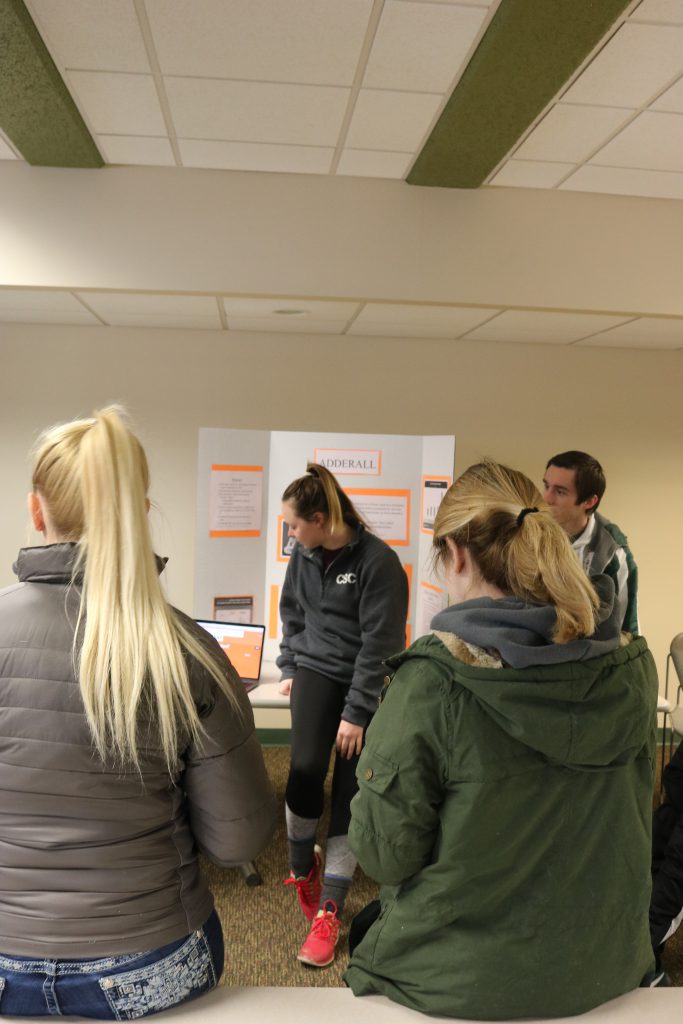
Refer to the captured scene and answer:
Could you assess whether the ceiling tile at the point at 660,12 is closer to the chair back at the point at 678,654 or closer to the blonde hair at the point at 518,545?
the blonde hair at the point at 518,545

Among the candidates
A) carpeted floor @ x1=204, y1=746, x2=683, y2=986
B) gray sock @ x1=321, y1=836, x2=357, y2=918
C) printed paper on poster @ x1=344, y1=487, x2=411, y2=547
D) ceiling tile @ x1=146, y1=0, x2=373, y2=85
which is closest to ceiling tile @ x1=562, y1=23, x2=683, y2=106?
ceiling tile @ x1=146, y1=0, x2=373, y2=85

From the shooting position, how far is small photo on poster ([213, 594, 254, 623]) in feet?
12.1

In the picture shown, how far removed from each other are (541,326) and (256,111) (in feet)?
7.17

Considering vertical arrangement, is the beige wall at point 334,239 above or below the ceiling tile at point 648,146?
below

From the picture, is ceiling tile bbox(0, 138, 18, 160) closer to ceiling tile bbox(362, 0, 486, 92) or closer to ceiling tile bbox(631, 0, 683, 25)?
ceiling tile bbox(362, 0, 486, 92)

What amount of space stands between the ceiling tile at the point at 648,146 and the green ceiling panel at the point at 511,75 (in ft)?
1.29

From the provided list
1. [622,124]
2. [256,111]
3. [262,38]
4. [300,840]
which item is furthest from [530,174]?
[300,840]

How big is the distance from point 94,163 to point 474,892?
→ 3.23 m

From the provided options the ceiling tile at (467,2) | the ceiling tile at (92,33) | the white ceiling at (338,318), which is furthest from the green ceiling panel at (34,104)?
the ceiling tile at (467,2)

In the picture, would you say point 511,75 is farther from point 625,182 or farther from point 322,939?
point 322,939

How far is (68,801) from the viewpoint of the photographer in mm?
1204

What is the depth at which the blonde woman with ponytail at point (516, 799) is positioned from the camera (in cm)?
123

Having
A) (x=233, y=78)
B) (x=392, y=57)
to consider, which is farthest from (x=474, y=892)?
(x=233, y=78)

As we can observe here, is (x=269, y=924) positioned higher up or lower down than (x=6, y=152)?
lower down
